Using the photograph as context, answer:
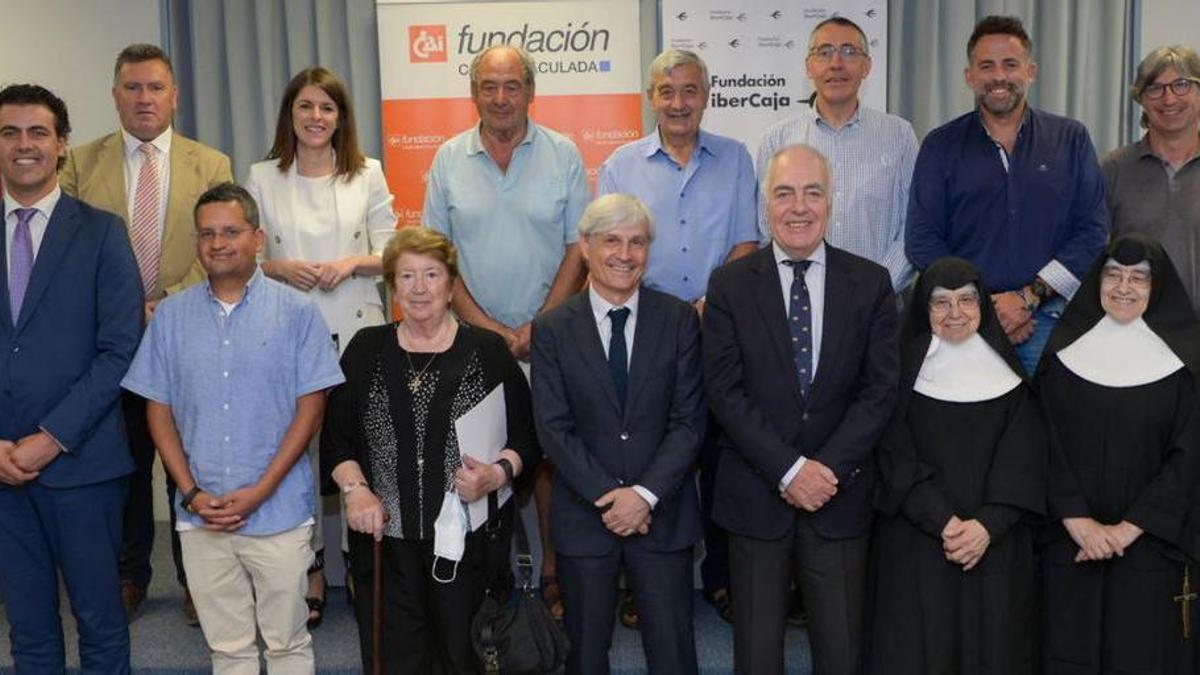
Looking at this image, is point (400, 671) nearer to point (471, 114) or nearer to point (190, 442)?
point (190, 442)

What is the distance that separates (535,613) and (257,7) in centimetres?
383

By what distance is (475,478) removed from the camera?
3.13 meters

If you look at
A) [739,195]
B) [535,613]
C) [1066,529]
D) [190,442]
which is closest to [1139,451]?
[1066,529]

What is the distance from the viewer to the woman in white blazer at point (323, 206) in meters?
3.81

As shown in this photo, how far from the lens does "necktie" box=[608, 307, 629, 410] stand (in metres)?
3.16

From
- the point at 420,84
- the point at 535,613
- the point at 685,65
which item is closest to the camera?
the point at 535,613

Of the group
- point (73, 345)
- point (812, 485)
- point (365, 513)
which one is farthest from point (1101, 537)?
point (73, 345)

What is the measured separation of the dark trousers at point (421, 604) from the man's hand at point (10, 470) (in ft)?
3.29

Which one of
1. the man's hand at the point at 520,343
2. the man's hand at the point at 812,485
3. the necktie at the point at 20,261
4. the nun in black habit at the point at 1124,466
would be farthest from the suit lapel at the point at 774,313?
the necktie at the point at 20,261

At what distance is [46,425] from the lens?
3.24 meters

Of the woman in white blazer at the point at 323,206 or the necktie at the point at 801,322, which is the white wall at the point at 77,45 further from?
the necktie at the point at 801,322

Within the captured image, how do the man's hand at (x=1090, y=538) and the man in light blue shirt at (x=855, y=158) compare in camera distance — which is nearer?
the man's hand at (x=1090, y=538)

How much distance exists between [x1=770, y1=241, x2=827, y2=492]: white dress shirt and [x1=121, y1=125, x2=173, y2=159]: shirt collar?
6.99 feet

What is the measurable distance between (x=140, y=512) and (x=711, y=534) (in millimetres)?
2061
